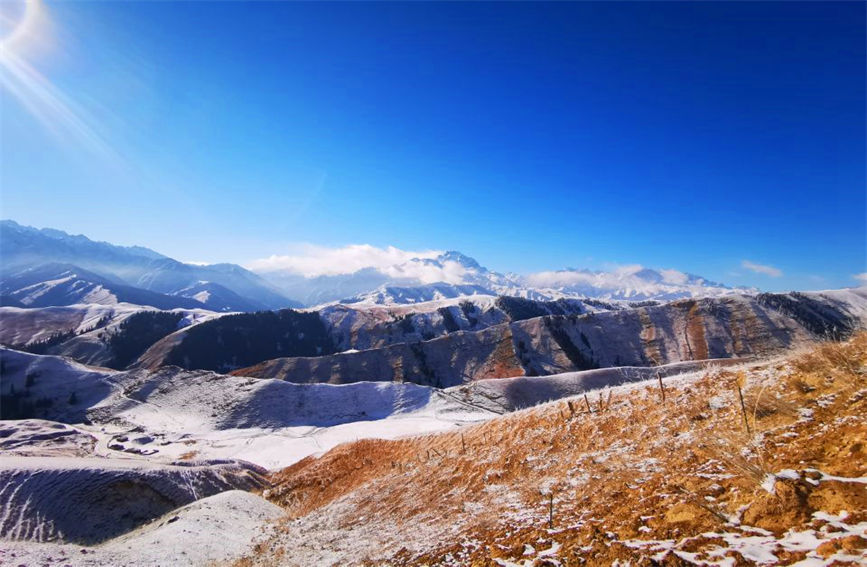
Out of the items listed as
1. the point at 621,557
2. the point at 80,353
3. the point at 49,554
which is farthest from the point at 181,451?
the point at 80,353

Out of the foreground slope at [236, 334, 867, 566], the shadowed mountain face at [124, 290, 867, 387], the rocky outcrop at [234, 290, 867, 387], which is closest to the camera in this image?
the foreground slope at [236, 334, 867, 566]

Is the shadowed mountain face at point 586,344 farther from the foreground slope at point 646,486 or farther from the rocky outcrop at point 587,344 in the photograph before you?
the foreground slope at point 646,486

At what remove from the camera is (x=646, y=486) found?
853 centimetres

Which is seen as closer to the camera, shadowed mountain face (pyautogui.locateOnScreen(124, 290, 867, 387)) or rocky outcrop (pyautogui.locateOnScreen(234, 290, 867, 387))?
rocky outcrop (pyautogui.locateOnScreen(234, 290, 867, 387))

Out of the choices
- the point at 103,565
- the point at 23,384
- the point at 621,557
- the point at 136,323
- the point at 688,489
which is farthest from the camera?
the point at 136,323

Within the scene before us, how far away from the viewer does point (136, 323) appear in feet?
639

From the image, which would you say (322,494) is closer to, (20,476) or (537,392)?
(20,476)

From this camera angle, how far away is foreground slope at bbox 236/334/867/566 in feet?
18.3

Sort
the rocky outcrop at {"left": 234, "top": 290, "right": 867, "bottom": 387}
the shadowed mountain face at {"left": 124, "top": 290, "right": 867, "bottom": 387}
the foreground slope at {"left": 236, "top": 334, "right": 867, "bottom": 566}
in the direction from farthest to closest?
the shadowed mountain face at {"left": 124, "top": 290, "right": 867, "bottom": 387} → the rocky outcrop at {"left": 234, "top": 290, "right": 867, "bottom": 387} → the foreground slope at {"left": 236, "top": 334, "right": 867, "bottom": 566}

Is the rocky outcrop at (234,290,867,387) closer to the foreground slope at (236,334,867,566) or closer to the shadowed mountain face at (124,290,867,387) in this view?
the shadowed mountain face at (124,290,867,387)

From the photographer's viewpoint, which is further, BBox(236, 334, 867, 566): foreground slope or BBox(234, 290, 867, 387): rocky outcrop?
BBox(234, 290, 867, 387): rocky outcrop

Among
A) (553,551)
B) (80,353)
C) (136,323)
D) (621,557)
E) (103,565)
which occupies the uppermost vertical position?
(621,557)

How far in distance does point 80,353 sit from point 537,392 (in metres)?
196

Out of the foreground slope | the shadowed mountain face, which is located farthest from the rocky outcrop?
the foreground slope
